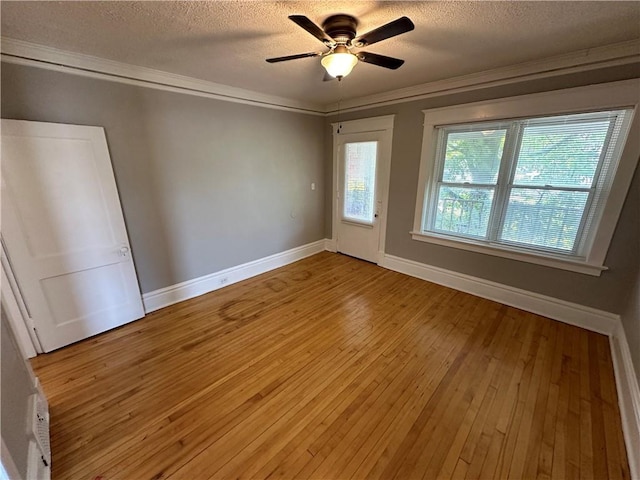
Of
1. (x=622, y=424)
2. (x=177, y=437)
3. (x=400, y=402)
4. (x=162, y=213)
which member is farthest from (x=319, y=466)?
(x=162, y=213)

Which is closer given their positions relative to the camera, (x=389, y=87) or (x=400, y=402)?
(x=400, y=402)

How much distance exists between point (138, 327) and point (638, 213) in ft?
15.7

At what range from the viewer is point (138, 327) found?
2678mm

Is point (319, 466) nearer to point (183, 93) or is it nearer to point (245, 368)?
point (245, 368)

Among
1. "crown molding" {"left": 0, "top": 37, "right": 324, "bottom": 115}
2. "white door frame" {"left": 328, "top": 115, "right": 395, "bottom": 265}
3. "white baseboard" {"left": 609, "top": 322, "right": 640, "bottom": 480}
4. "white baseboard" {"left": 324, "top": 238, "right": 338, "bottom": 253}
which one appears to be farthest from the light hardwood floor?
"crown molding" {"left": 0, "top": 37, "right": 324, "bottom": 115}

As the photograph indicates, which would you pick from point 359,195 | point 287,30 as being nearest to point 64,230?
point 287,30

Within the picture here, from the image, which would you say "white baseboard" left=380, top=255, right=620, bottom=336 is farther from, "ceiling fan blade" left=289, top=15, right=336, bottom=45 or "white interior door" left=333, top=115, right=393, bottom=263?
"ceiling fan blade" left=289, top=15, right=336, bottom=45

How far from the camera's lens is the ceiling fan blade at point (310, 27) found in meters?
1.34

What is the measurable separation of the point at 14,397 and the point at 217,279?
221 cm

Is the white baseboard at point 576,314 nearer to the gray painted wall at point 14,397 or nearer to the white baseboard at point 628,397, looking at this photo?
the white baseboard at point 628,397

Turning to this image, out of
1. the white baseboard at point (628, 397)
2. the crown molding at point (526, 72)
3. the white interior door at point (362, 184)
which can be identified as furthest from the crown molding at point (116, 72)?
the white baseboard at point (628, 397)

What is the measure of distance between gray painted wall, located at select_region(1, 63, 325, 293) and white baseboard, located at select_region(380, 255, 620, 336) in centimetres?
215

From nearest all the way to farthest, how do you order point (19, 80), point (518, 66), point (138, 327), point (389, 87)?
point (19, 80), point (518, 66), point (138, 327), point (389, 87)

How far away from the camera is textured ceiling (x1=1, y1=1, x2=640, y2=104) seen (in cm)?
156
